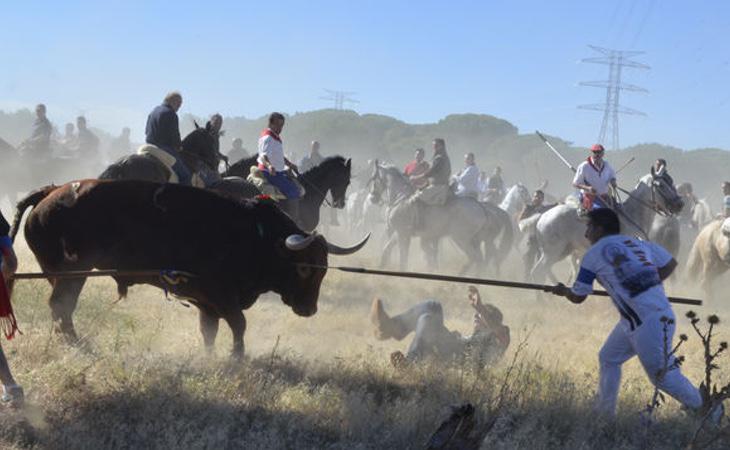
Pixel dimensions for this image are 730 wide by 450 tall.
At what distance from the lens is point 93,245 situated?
9109mm

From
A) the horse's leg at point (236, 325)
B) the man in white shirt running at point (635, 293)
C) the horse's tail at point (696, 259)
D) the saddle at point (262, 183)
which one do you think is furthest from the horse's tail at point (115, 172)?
the horse's tail at point (696, 259)

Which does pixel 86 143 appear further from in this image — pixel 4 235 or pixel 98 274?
pixel 4 235

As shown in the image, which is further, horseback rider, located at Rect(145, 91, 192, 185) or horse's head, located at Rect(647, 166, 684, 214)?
horse's head, located at Rect(647, 166, 684, 214)

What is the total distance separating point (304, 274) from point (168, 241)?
124cm

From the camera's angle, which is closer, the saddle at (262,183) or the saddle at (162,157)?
the saddle at (162,157)

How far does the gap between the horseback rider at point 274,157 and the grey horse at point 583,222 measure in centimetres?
635

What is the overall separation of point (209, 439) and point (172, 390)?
101 cm

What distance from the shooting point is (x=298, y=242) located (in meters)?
9.12

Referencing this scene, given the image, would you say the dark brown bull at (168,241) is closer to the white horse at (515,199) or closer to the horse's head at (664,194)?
the horse's head at (664,194)

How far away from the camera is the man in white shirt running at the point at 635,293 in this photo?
8.05m

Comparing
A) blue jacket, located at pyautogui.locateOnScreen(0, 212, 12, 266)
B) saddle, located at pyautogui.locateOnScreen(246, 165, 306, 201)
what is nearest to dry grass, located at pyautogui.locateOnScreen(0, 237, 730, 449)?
blue jacket, located at pyautogui.locateOnScreen(0, 212, 12, 266)

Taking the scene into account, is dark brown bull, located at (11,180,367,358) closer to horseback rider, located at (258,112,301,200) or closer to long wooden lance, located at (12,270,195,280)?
long wooden lance, located at (12,270,195,280)

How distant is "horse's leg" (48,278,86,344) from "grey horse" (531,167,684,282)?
10958mm

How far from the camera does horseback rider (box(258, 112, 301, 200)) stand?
1393cm
